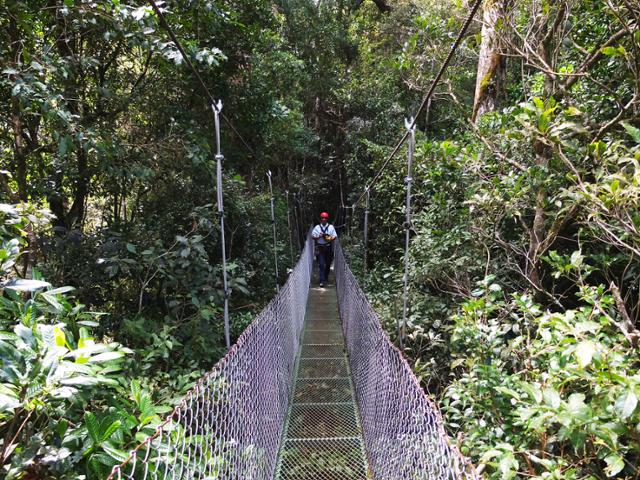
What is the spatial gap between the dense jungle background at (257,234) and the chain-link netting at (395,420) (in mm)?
123

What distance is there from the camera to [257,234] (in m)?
4.62

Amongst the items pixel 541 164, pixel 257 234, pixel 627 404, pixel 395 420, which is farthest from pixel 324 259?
pixel 627 404

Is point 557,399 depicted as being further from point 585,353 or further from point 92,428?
point 92,428

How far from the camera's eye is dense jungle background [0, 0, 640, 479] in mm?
911

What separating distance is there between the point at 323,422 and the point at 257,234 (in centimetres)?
287

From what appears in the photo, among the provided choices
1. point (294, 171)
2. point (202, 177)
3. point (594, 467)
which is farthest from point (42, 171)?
point (294, 171)

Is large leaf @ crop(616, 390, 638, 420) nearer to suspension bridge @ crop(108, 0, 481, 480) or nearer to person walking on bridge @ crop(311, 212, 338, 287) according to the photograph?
suspension bridge @ crop(108, 0, 481, 480)

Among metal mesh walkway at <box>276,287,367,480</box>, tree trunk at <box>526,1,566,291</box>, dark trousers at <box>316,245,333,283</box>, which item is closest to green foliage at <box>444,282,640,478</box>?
tree trunk at <box>526,1,566,291</box>

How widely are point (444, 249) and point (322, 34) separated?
20.8ft

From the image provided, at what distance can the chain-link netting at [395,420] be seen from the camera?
0.89 metres

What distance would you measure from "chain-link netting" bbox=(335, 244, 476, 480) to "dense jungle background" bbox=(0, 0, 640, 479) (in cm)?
12

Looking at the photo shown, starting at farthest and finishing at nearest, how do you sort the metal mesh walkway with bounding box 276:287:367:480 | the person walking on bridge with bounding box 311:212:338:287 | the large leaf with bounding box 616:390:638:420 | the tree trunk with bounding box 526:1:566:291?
the person walking on bridge with bounding box 311:212:338:287, the tree trunk with bounding box 526:1:566:291, the metal mesh walkway with bounding box 276:287:367:480, the large leaf with bounding box 616:390:638:420

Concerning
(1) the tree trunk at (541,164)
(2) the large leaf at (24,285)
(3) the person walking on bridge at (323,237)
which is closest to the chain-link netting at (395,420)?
(1) the tree trunk at (541,164)

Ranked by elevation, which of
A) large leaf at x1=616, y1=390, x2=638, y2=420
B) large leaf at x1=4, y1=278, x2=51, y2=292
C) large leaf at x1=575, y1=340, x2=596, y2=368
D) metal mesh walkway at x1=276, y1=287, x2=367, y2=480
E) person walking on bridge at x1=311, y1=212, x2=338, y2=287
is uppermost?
person walking on bridge at x1=311, y1=212, x2=338, y2=287
